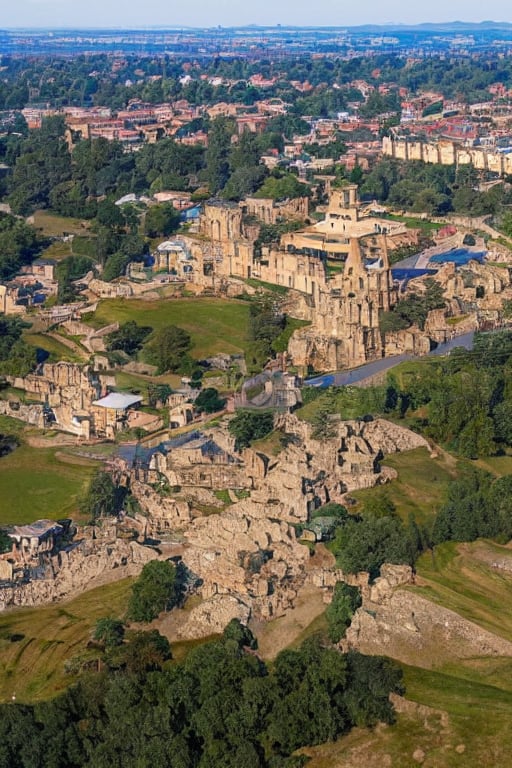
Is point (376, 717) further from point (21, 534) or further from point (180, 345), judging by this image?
point (180, 345)

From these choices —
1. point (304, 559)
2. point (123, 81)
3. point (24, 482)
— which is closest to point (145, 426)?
point (24, 482)

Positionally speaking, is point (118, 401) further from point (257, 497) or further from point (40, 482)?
point (257, 497)

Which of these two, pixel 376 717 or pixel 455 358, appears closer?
pixel 376 717

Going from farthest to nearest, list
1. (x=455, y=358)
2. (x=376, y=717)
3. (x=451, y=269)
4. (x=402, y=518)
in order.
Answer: (x=451, y=269) → (x=455, y=358) → (x=402, y=518) → (x=376, y=717)

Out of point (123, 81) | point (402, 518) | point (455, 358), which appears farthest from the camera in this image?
point (123, 81)
